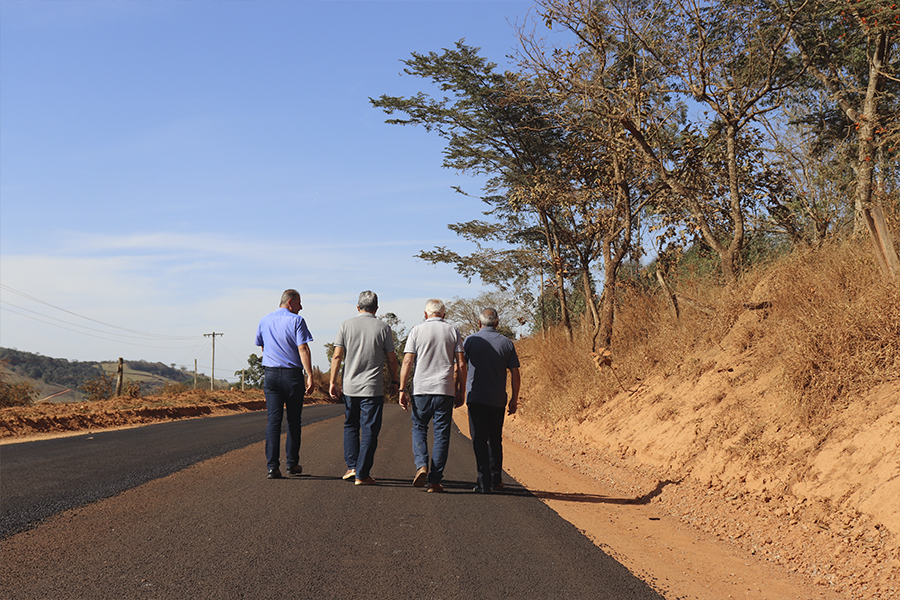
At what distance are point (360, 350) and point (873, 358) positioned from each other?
17.4 feet

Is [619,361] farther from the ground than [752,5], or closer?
closer

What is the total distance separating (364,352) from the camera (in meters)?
7.58

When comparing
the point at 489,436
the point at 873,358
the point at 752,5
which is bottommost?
the point at 489,436

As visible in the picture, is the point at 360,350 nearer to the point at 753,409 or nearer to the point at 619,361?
the point at 753,409

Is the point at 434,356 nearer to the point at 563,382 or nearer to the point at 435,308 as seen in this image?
the point at 435,308

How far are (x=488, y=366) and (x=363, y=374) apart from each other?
1468 mm

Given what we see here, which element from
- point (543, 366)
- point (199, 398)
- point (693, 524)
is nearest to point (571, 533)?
point (693, 524)

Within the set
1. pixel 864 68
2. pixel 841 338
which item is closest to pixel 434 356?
pixel 841 338

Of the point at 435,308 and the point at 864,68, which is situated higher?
the point at 864,68

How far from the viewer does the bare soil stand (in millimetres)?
4594

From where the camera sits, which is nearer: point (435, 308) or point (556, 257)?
point (435, 308)

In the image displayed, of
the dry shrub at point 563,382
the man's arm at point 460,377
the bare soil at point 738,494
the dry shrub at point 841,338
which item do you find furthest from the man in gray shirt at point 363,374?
the dry shrub at point 563,382

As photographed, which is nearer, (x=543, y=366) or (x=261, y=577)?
(x=261, y=577)

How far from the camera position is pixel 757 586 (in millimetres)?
4469
